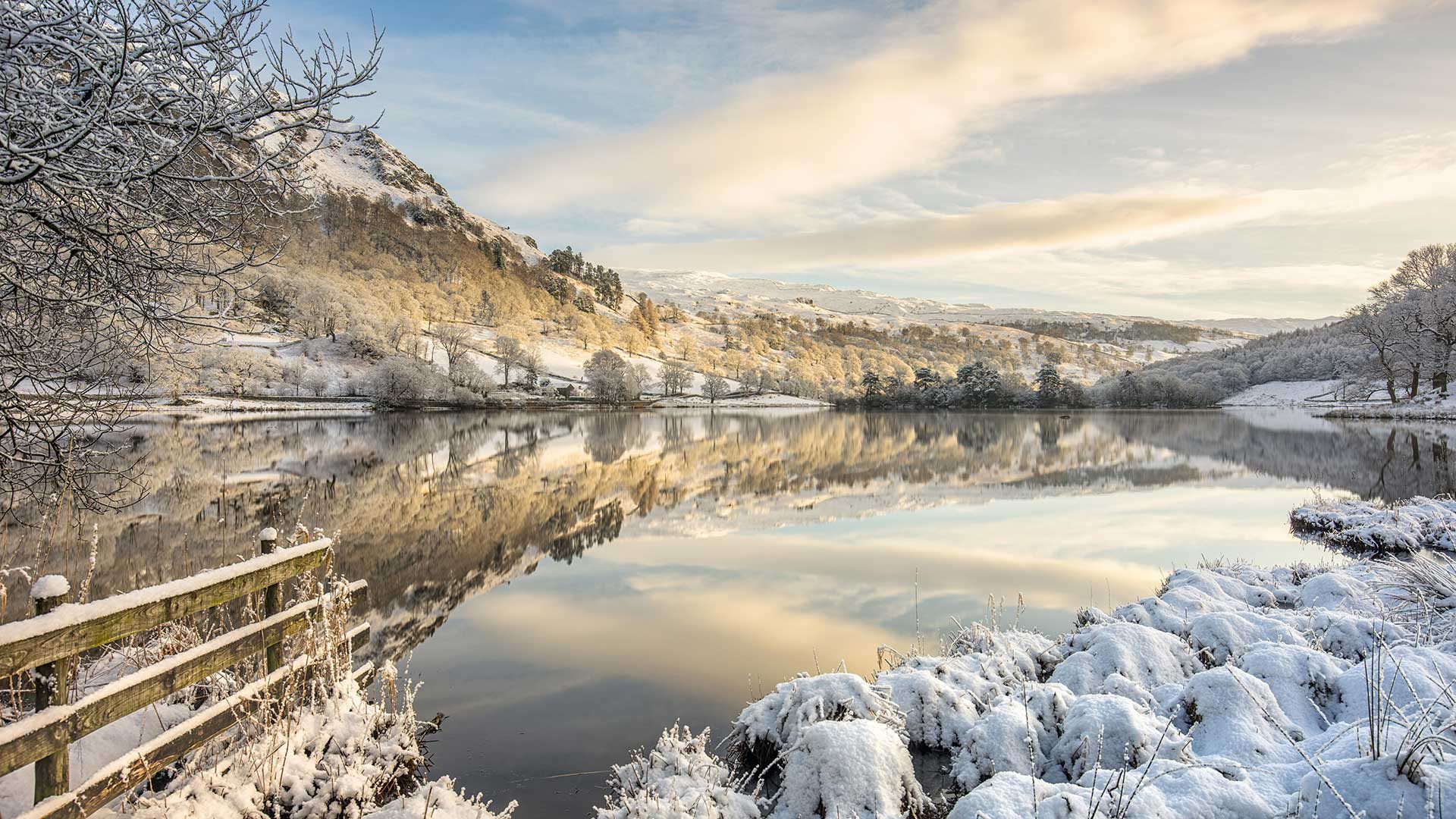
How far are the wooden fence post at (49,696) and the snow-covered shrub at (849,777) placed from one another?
140 inches

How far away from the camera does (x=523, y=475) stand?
21.9 meters

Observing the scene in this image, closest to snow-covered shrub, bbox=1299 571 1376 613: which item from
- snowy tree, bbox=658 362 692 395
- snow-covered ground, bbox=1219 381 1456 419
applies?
snow-covered ground, bbox=1219 381 1456 419

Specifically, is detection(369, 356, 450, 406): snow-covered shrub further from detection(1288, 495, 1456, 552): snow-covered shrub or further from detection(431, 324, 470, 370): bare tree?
detection(1288, 495, 1456, 552): snow-covered shrub

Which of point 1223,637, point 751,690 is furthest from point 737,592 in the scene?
point 1223,637

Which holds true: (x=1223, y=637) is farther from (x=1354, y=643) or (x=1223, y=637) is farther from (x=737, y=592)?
(x=737, y=592)

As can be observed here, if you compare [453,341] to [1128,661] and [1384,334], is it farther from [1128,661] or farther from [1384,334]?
[1128,661]

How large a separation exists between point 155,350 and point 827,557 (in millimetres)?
9434

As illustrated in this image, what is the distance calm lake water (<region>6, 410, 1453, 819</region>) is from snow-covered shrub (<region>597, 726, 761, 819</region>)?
1.88 ft

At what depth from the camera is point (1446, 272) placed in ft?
144

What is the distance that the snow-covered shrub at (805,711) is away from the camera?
4750 millimetres

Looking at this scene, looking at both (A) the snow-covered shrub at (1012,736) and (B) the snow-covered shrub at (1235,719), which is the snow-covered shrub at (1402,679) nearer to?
(B) the snow-covered shrub at (1235,719)

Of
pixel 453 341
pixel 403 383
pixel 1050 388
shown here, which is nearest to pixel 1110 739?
pixel 403 383

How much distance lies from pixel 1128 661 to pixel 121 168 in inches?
283

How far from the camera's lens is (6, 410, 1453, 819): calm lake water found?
260 inches
